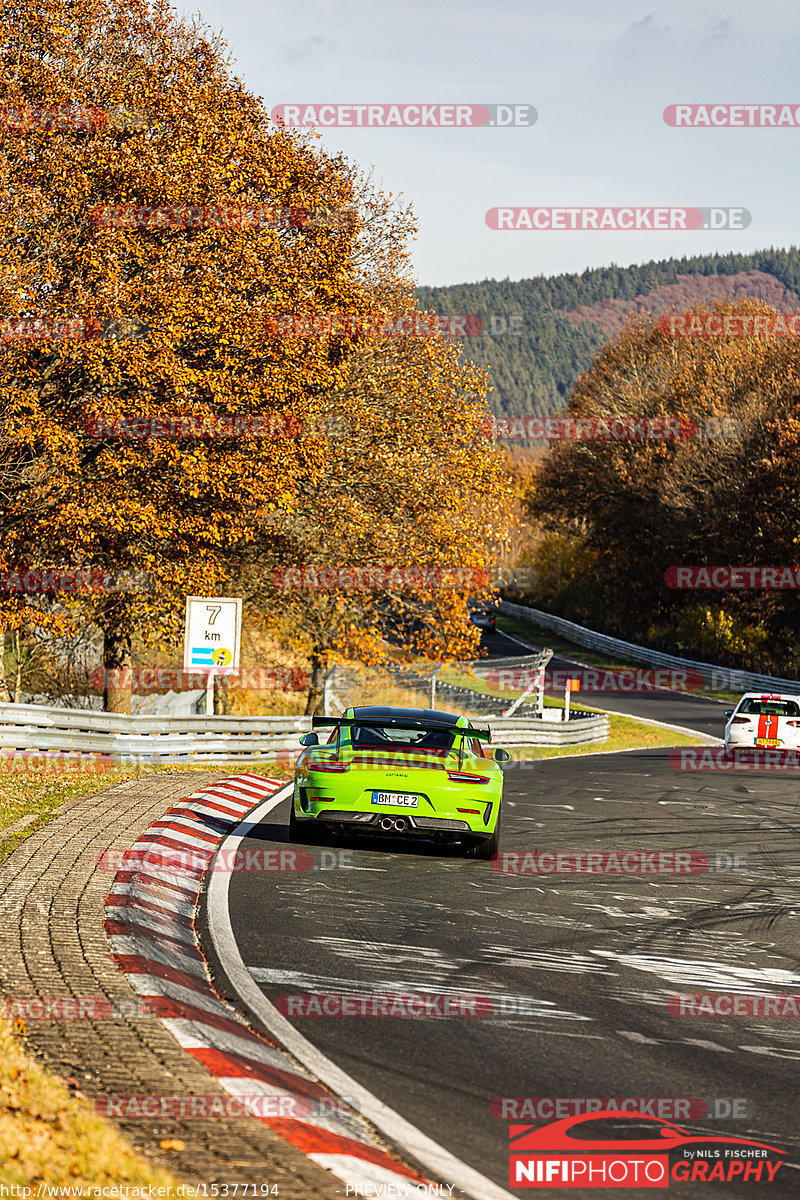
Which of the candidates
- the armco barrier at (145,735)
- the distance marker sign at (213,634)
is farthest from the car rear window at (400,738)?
the distance marker sign at (213,634)

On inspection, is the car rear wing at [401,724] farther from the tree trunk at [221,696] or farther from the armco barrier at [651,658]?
the armco barrier at [651,658]

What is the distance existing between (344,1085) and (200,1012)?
121 cm

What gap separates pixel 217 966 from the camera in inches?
292

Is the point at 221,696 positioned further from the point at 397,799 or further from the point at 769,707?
the point at 397,799

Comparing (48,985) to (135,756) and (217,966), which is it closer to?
(217,966)

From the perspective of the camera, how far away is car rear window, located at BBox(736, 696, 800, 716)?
2594 cm

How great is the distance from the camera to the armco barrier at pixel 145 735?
1605 cm

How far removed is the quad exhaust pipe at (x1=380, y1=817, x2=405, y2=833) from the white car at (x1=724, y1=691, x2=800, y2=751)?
51.8ft

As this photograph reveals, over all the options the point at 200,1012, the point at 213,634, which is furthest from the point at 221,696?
the point at 200,1012

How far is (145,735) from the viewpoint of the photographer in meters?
18.0

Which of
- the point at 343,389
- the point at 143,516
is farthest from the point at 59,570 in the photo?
the point at 343,389

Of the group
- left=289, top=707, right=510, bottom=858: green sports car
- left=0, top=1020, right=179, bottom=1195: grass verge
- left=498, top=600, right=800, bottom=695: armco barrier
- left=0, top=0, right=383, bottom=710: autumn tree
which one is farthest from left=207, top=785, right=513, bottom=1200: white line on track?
left=498, top=600, right=800, bottom=695: armco barrier

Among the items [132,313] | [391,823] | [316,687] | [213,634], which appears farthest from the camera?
[316,687]

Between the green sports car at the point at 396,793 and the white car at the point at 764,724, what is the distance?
49.5 ft
